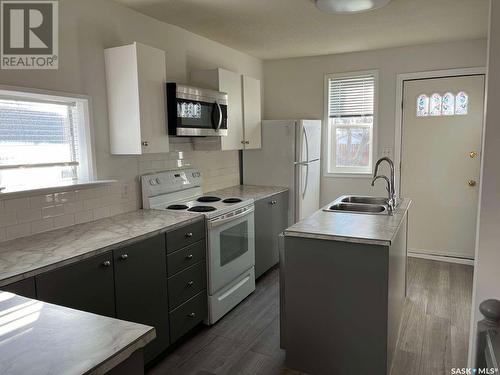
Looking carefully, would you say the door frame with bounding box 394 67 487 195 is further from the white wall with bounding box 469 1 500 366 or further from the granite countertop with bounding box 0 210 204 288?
the white wall with bounding box 469 1 500 366

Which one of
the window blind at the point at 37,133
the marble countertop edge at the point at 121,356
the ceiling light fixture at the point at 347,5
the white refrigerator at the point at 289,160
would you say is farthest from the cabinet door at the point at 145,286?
the white refrigerator at the point at 289,160

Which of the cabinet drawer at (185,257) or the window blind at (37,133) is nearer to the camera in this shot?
the window blind at (37,133)

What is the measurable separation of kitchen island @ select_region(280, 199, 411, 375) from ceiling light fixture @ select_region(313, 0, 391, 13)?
5.08ft

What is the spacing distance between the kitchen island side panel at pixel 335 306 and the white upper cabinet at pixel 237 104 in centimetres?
176

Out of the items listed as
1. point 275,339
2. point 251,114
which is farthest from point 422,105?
point 275,339

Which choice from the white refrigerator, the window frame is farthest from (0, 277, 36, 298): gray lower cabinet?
the window frame

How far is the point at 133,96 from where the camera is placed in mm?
2775

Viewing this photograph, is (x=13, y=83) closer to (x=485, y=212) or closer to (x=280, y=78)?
(x=485, y=212)

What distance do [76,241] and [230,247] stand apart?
1.36m

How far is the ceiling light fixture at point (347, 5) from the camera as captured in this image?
2721 mm

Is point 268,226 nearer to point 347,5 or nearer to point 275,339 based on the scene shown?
point 275,339

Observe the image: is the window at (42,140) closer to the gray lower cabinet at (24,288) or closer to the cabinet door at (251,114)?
the gray lower cabinet at (24,288)

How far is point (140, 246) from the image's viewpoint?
232cm

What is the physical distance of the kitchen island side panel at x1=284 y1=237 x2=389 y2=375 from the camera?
2.20 meters
